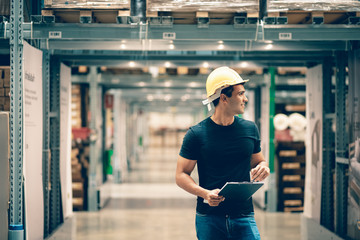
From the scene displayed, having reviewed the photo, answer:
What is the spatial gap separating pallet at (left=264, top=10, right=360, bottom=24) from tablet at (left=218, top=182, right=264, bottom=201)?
2.86 metres

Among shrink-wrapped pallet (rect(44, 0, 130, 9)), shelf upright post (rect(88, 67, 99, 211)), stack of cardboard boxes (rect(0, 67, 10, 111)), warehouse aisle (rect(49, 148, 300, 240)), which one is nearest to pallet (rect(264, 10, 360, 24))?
shrink-wrapped pallet (rect(44, 0, 130, 9))

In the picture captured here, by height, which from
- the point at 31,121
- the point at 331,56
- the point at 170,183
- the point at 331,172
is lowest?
the point at 170,183

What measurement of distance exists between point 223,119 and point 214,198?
1.78ft

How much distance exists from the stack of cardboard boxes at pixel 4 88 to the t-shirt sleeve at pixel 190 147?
3510mm

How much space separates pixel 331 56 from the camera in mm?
7129

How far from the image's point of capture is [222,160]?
3.02 meters

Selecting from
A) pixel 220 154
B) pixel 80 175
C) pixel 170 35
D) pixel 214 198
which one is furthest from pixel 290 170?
pixel 214 198

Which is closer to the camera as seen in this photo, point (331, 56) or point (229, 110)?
point (229, 110)

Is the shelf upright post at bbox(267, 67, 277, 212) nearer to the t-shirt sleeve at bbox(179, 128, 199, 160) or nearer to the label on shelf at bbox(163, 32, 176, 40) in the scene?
the label on shelf at bbox(163, 32, 176, 40)

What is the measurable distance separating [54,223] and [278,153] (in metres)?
4.73

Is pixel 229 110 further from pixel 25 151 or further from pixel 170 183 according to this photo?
pixel 170 183

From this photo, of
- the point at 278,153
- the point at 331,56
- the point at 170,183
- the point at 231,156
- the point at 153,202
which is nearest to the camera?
the point at 231,156

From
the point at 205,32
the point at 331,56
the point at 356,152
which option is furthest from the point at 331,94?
the point at 205,32

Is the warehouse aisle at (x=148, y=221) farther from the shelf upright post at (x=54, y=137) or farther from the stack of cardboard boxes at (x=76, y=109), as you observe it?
the stack of cardboard boxes at (x=76, y=109)
